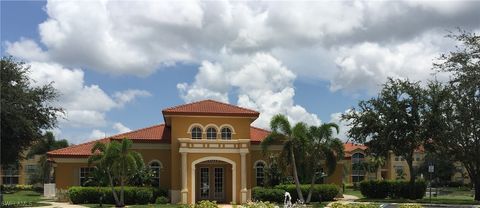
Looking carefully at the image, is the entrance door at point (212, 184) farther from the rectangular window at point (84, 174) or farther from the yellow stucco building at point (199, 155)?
the rectangular window at point (84, 174)

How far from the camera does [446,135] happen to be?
126 feet

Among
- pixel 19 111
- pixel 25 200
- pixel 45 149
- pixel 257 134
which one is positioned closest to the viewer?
pixel 19 111

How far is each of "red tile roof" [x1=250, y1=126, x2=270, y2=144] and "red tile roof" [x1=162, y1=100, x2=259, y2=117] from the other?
9.61 ft

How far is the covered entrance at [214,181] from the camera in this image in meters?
38.9

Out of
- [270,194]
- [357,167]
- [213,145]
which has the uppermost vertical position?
[213,145]

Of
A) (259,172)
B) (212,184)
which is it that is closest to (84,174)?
(212,184)

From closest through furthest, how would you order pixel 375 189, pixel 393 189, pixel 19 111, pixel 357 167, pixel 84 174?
1. pixel 19 111
2. pixel 84 174
3. pixel 393 189
4. pixel 375 189
5. pixel 357 167

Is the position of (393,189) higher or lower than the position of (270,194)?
lower

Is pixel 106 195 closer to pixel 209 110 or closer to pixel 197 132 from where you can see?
pixel 197 132

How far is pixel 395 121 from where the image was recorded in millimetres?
40406

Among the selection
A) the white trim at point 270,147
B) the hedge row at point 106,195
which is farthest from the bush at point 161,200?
the white trim at point 270,147

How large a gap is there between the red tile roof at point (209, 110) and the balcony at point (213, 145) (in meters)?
1.84

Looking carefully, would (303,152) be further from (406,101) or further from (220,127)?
(406,101)

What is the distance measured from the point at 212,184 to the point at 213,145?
342cm
